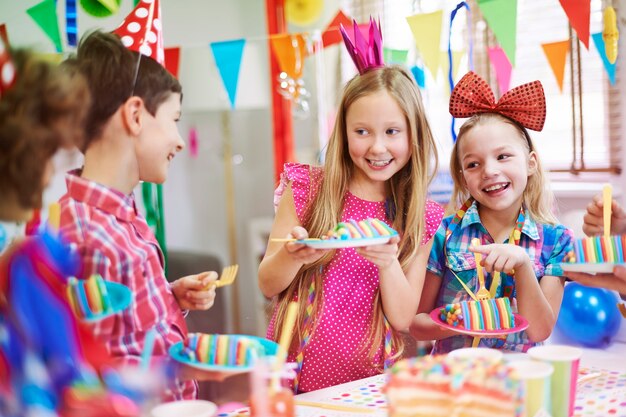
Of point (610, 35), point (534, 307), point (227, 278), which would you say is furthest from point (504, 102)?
point (227, 278)

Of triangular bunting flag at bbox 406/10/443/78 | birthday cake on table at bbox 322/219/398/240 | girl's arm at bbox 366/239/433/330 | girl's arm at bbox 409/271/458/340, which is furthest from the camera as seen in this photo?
triangular bunting flag at bbox 406/10/443/78

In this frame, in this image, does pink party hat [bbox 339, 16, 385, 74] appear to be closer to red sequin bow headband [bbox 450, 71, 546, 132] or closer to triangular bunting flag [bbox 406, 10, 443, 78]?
red sequin bow headband [bbox 450, 71, 546, 132]

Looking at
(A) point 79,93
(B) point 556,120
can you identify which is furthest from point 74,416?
(B) point 556,120

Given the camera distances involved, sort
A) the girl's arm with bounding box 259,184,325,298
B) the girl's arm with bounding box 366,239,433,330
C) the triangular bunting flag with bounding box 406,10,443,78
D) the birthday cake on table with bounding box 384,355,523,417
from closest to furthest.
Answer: the birthday cake on table with bounding box 384,355,523,417 → the girl's arm with bounding box 259,184,325,298 → the girl's arm with bounding box 366,239,433,330 → the triangular bunting flag with bounding box 406,10,443,78

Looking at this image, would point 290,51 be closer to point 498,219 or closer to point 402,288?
point 498,219

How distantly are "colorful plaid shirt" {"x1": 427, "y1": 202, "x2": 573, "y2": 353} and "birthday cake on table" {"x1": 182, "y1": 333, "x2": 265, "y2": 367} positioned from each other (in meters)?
0.76

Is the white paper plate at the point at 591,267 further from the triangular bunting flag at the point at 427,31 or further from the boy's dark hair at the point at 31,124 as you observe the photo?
the triangular bunting flag at the point at 427,31

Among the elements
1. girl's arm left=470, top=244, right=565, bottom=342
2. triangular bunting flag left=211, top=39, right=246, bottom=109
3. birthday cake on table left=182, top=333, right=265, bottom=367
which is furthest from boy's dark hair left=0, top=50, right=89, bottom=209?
triangular bunting flag left=211, top=39, right=246, bottom=109

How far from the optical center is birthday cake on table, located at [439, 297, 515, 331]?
1269mm

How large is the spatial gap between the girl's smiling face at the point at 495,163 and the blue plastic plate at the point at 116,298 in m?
0.91

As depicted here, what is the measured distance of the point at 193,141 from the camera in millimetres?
4176

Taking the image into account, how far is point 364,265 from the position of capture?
5.33 ft

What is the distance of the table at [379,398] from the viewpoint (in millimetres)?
1135

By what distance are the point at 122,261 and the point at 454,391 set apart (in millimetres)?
516
